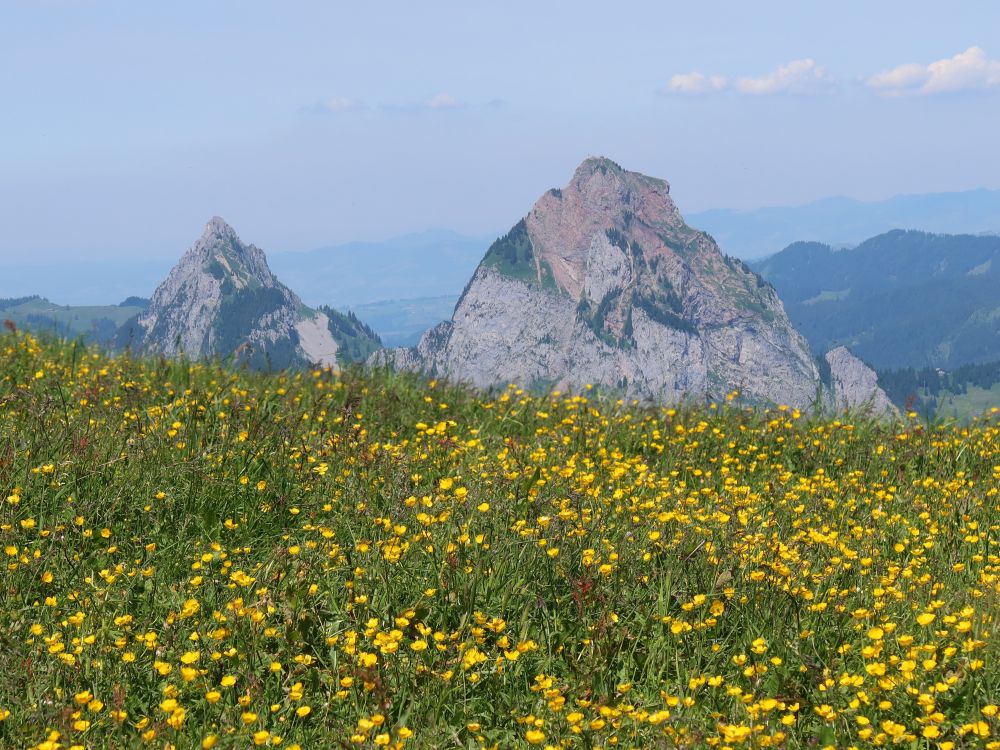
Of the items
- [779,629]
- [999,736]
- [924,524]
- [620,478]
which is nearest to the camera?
[999,736]

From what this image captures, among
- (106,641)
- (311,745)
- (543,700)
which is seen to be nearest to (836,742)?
(543,700)

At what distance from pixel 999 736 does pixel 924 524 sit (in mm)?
3981

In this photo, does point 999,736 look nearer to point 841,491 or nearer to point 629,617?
point 629,617

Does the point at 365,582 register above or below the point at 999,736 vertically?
above

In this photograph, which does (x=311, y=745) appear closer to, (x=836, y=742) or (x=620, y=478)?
(x=836, y=742)

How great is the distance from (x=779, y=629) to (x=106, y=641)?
3.84m

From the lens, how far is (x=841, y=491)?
28.6 ft

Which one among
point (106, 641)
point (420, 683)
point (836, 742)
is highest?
point (106, 641)

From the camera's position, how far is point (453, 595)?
5.41 meters

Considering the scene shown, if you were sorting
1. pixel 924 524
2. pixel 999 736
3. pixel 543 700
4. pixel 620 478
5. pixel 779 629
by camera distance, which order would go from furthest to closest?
pixel 620 478 < pixel 924 524 < pixel 779 629 < pixel 543 700 < pixel 999 736

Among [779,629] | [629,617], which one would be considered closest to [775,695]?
[779,629]

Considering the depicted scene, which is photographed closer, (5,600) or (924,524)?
(5,600)

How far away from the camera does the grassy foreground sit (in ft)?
14.7

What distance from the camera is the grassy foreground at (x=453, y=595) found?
4.48 meters
